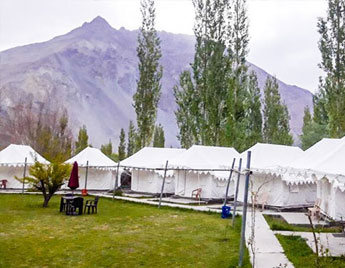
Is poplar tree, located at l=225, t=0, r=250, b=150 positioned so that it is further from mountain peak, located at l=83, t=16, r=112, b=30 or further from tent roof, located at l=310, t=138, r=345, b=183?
mountain peak, located at l=83, t=16, r=112, b=30

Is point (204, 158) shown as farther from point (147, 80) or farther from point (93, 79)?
point (93, 79)

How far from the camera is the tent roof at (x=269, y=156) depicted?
51.4ft

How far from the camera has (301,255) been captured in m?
7.09

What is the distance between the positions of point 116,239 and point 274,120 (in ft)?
84.5

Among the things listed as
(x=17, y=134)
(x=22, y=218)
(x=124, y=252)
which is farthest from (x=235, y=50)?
(x=17, y=134)

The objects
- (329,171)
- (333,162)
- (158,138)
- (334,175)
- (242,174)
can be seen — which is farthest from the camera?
(158,138)

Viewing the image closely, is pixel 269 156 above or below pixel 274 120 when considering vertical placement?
below

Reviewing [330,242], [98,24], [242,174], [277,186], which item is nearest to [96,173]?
[277,186]

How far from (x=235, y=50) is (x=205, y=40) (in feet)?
6.69

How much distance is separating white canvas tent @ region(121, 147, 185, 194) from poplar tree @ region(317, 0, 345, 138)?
29.3 feet

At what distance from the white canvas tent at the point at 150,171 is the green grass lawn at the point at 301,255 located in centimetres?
1165

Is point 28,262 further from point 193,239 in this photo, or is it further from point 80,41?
point 80,41

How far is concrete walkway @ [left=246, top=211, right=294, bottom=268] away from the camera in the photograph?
6314mm

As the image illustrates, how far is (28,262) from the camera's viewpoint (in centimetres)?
661
